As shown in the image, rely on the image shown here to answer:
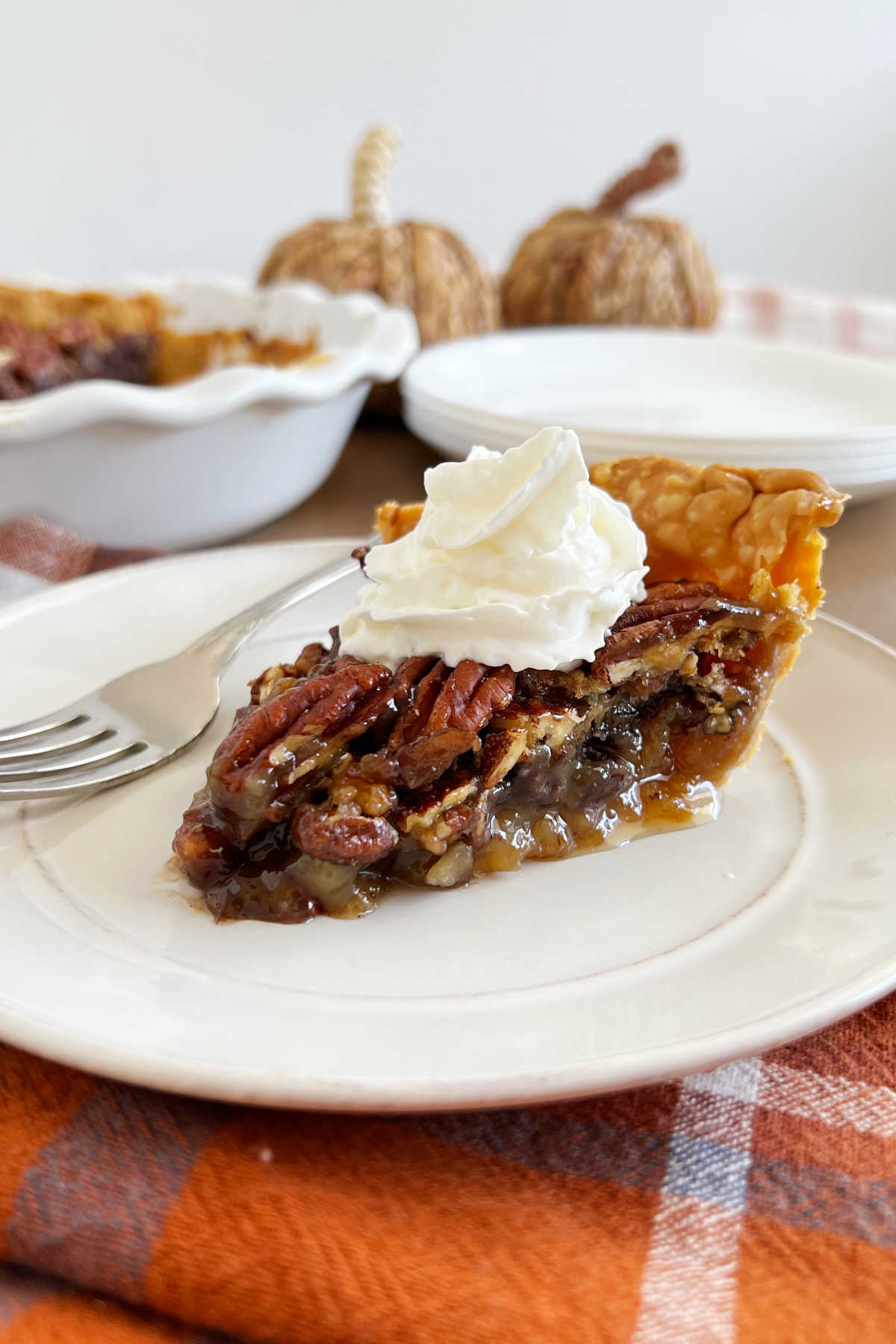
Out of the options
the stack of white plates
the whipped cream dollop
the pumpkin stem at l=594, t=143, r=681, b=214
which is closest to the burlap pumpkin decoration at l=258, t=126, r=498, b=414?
the stack of white plates

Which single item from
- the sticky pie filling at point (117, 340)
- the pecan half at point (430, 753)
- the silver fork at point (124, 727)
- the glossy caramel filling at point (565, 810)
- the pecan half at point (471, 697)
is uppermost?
the sticky pie filling at point (117, 340)

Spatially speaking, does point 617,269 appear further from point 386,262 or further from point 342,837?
point 342,837

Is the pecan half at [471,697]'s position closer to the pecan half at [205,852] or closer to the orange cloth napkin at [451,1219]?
the pecan half at [205,852]

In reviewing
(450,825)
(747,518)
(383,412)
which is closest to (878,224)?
(383,412)

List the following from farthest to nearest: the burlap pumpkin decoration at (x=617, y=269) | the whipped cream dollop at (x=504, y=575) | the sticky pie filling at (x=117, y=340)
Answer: the burlap pumpkin decoration at (x=617, y=269)
the sticky pie filling at (x=117, y=340)
the whipped cream dollop at (x=504, y=575)

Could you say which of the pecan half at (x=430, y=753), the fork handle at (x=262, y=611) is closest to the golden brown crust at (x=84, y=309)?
the fork handle at (x=262, y=611)

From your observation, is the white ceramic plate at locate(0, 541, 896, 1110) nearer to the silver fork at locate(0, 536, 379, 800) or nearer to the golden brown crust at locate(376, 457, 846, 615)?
the silver fork at locate(0, 536, 379, 800)

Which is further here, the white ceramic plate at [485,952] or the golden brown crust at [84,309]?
the golden brown crust at [84,309]

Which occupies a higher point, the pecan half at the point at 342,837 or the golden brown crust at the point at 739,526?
the golden brown crust at the point at 739,526
